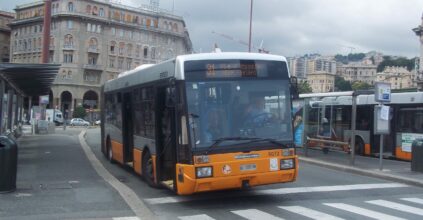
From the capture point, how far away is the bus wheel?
12.0 meters

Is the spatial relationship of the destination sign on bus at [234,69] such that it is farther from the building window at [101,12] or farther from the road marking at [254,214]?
the building window at [101,12]

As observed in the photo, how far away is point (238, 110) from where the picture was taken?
32.6ft

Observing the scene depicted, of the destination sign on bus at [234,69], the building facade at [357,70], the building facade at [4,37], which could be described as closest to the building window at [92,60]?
the building facade at [4,37]

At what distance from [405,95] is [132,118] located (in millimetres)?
11236

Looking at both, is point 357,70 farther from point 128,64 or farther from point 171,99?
point 171,99

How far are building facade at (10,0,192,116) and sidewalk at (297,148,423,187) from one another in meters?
90.1

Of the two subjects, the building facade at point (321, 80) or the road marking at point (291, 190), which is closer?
the road marking at point (291, 190)

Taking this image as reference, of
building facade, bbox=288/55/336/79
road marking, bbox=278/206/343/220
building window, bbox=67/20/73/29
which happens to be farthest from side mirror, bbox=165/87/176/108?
building window, bbox=67/20/73/29

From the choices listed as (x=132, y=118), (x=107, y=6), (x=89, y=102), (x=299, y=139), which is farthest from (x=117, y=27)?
(x=132, y=118)

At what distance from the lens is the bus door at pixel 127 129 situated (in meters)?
14.8

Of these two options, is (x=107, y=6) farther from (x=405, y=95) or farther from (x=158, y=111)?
(x=158, y=111)

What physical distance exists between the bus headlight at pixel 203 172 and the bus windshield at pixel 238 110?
402mm

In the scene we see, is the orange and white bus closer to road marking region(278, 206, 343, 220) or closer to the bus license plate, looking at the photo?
the bus license plate

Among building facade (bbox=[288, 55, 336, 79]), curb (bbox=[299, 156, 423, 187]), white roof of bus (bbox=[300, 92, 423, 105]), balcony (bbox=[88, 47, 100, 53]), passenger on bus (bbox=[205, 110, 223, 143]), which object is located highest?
balcony (bbox=[88, 47, 100, 53])
